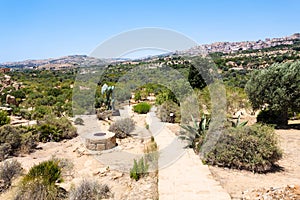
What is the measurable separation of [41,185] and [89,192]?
1024mm

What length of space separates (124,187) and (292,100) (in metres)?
9.00

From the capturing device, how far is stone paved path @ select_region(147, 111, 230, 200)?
15.6ft

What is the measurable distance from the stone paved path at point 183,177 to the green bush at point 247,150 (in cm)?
64

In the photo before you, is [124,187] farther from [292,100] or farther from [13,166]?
[292,100]

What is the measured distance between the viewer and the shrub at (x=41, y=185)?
5.14 meters

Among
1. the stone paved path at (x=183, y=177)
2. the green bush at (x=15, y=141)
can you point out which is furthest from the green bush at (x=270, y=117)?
the green bush at (x=15, y=141)

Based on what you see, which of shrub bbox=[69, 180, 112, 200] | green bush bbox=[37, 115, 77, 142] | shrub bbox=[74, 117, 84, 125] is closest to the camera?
shrub bbox=[69, 180, 112, 200]

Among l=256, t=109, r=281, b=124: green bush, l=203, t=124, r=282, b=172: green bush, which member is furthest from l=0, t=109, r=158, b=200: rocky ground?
l=256, t=109, r=281, b=124: green bush

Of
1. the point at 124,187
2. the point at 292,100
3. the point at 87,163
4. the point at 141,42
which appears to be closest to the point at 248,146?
the point at 124,187

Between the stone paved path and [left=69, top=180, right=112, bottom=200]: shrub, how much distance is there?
134 centimetres

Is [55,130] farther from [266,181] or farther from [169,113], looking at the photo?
[266,181]

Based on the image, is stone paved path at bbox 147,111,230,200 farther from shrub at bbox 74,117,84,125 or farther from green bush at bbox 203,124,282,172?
shrub at bbox 74,117,84,125

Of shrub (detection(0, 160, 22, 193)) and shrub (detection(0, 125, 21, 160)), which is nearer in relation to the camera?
shrub (detection(0, 160, 22, 193))

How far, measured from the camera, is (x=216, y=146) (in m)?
6.95
